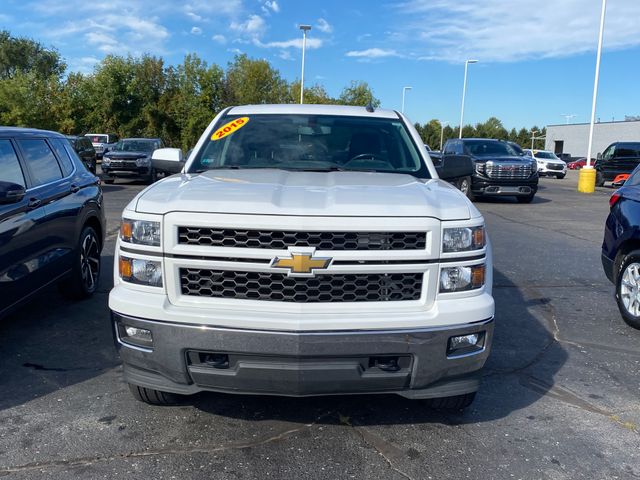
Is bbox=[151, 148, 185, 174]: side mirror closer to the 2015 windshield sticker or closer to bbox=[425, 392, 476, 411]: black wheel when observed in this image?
the 2015 windshield sticker

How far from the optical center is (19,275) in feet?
14.5

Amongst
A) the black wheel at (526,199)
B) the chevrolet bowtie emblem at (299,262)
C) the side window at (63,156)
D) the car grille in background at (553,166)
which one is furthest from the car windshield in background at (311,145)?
the car grille in background at (553,166)

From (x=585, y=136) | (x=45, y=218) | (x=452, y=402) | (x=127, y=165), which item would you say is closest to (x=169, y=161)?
(x=45, y=218)

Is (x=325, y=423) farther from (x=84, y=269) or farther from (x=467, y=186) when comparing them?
(x=467, y=186)

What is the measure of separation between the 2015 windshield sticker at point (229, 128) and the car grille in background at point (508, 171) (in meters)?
12.7

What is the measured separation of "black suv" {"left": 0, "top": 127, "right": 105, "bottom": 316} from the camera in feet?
14.1

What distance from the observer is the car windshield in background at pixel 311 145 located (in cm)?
435

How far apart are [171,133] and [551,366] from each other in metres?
44.1

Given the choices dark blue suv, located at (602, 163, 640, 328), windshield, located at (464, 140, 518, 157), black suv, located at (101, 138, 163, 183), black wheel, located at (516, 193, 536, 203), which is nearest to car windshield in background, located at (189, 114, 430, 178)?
dark blue suv, located at (602, 163, 640, 328)

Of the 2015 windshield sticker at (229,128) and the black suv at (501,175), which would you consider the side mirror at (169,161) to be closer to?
the 2015 windshield sticker at (229,128)

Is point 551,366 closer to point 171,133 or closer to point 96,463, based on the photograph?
point 96,463

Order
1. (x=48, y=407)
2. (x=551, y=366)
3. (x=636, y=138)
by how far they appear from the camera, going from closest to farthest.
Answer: (x=48, y=407) → (x=551, y=366) → (x=636, y=138)

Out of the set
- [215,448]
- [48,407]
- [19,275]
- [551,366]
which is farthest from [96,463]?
[551,366]

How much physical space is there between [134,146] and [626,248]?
1934cm
